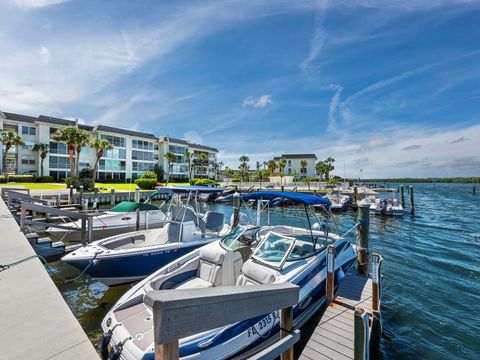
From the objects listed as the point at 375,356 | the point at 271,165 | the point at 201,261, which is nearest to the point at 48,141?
the point at 201,261

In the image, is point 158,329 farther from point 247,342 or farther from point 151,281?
point 151,281

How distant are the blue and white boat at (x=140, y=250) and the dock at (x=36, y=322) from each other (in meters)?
2.92

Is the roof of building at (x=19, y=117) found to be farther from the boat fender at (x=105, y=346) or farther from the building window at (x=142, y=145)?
the boat fender at (x=105, y=346)

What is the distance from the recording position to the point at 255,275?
5.19 m

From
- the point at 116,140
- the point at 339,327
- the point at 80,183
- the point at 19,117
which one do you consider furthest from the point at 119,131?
the point at 339,327

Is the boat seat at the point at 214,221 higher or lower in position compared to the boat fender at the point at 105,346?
higher

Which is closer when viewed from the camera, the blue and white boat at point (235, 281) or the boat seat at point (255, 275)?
the blue and white boat at point (235, 281)

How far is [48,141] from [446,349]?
54.6 m

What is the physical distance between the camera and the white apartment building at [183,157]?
6412 cm

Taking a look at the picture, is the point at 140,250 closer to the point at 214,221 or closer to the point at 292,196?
the point at 214,221

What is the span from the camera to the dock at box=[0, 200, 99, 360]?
2.80 metres

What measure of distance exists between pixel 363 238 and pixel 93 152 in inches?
2102

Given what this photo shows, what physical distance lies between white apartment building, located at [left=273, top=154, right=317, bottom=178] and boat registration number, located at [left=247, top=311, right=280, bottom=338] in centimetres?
9662

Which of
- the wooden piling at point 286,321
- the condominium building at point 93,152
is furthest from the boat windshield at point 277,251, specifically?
the condominium building at point 93,152
